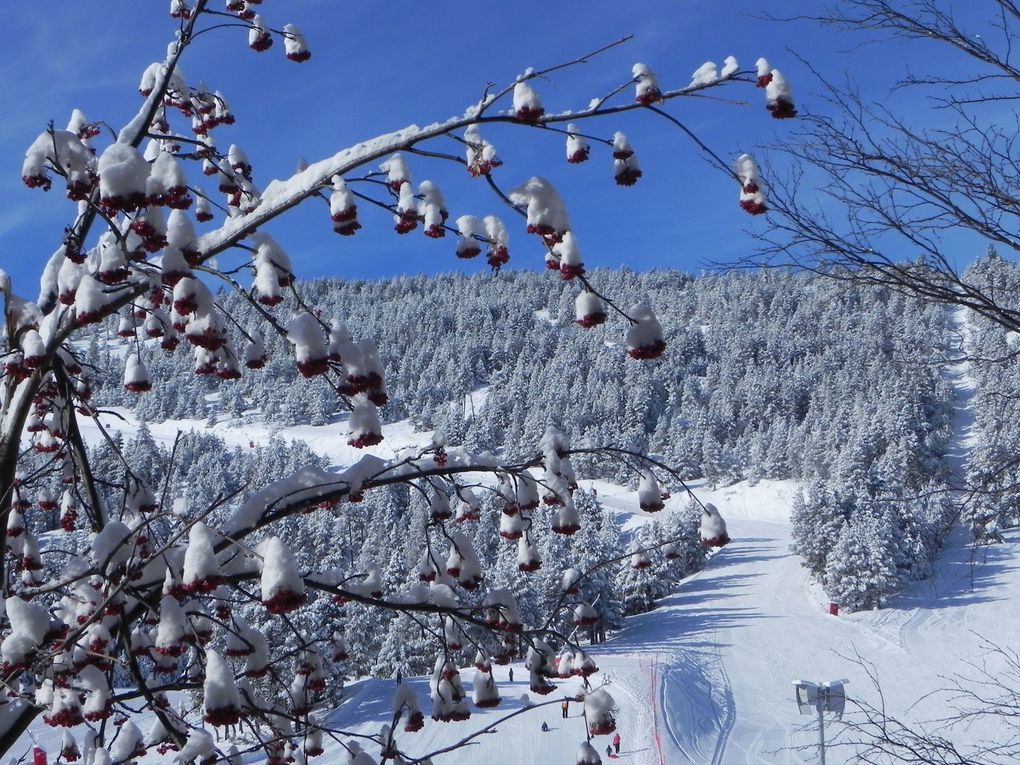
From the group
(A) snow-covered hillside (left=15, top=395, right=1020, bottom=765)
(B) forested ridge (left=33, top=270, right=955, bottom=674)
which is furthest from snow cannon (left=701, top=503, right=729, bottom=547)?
(A) snow-covered hillside (left=15, top=395, right=1020, bottom=765)

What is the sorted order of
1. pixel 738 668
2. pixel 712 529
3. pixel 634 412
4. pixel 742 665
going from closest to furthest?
1. pixel 712 529
2. pixel 738 668
3. pixel 742 665
4. pixel 634 412

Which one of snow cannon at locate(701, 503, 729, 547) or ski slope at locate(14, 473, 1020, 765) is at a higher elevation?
snow cannon at locate(701, 503, 729, 547)

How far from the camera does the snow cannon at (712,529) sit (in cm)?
284

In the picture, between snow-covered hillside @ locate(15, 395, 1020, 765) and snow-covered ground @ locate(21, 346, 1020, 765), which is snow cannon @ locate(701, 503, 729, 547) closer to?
snow-covered ground @ locate(21, 346, 1020, 765)

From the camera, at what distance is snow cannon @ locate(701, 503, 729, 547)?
9.31ft

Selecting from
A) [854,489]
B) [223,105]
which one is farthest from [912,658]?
[223,105]

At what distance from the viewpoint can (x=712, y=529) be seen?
287 centimetres

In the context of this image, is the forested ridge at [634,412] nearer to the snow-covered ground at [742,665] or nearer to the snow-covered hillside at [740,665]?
the snow-covered hillside at [740,665]

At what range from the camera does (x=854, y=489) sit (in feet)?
166

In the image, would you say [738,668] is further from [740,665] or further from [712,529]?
[712,529]

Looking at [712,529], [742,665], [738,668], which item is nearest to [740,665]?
[742,665]

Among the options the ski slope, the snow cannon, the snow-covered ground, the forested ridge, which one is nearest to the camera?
the snow cannon

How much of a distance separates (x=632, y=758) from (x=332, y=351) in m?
23.9

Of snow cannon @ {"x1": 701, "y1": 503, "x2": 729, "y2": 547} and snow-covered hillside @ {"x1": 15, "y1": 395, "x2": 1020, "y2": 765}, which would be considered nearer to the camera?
snow cannon @ {"x1": 701, "y1": 503, "x2": 729, "y2": 547}
